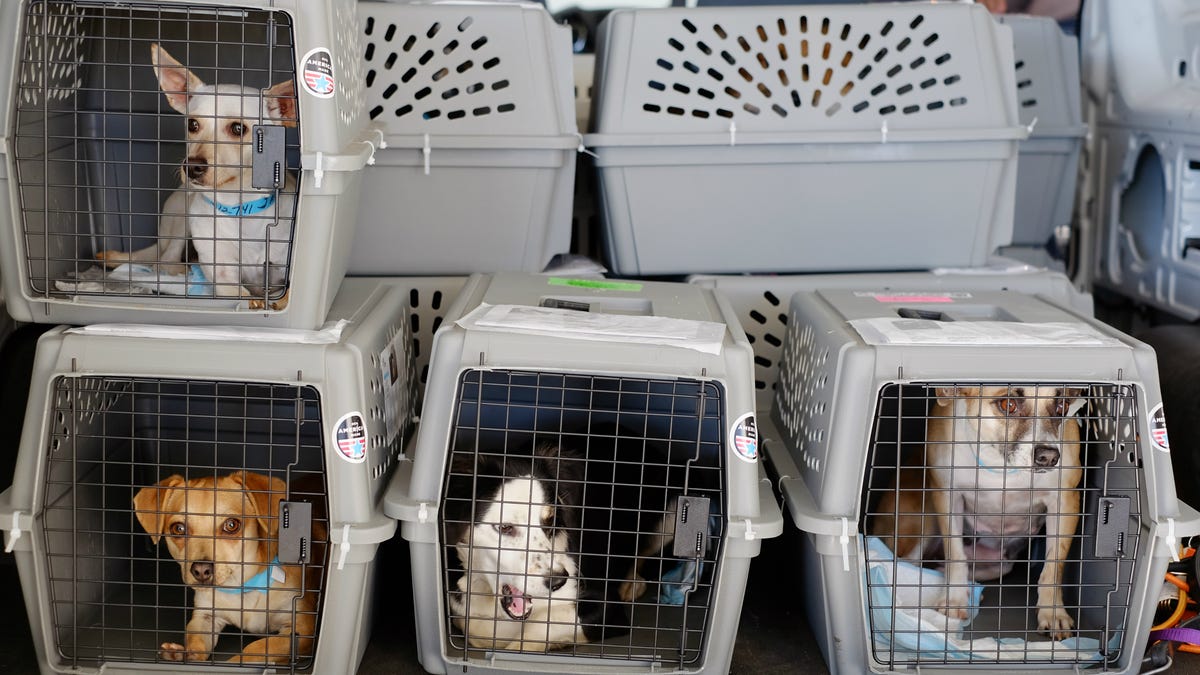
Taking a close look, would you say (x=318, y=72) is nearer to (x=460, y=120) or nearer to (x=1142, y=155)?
(x=460, y=120)

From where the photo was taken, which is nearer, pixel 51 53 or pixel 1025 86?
pixel 51 53

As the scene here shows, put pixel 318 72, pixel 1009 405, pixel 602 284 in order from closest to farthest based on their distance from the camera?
pixel 318 72 → pixel 1009 405 → pixel 602 284

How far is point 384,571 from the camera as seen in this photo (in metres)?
1.91

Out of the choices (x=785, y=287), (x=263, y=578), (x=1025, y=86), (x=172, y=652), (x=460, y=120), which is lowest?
(x=172, y=652)

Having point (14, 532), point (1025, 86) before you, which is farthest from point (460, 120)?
point (1025, 86)

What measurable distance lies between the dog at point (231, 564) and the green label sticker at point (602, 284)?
0.59m

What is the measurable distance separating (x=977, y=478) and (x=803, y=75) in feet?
2.72

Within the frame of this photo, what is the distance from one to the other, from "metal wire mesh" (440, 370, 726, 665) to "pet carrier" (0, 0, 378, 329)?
0.33 m

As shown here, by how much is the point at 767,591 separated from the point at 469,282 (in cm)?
74

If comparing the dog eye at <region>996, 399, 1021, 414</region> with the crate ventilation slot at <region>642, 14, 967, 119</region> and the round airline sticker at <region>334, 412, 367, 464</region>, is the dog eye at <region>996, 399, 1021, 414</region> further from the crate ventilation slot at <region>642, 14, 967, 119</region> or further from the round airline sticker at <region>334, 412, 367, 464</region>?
the round airline sticker at <region>334, 412, 367, 464</region>

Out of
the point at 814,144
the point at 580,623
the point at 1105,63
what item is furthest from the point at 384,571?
the point at 1105,63

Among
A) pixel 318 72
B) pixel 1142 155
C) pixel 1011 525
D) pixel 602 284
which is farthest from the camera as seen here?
pixel 1142 155

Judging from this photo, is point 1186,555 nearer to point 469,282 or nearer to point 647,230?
point 647,230

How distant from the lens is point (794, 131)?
205cm
